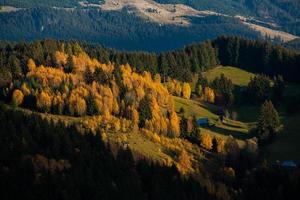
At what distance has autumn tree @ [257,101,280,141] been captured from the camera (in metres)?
174

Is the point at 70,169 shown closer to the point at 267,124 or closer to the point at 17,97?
the point at 17,97

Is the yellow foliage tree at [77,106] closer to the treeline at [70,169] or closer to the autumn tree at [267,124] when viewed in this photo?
the treeline at [70,169]

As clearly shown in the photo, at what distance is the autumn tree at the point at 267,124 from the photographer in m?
174

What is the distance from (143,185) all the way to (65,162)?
1639cm

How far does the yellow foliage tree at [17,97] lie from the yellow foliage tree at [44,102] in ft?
16.9

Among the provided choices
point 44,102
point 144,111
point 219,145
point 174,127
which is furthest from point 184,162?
point 44,102

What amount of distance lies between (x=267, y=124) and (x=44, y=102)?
64654mm

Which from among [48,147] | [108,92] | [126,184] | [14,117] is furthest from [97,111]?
[126,184]

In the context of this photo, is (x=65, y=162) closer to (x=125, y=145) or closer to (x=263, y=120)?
(x=125, y=145)

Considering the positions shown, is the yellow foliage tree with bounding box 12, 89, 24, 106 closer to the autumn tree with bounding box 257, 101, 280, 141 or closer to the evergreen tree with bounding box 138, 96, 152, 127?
the evergreen tree with bounding box 138, 96, 152, 127

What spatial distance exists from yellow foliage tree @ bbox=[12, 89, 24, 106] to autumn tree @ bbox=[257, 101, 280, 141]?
69.0 metres

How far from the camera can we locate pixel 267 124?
176625mm

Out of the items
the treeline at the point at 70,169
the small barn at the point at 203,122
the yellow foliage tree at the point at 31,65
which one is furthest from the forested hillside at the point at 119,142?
the yellow foliage tree at the point at 31,65

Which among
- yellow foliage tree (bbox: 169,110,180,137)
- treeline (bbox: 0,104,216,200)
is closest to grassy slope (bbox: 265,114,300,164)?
yellow foliage tree (bbox: 169,110,180,137)
